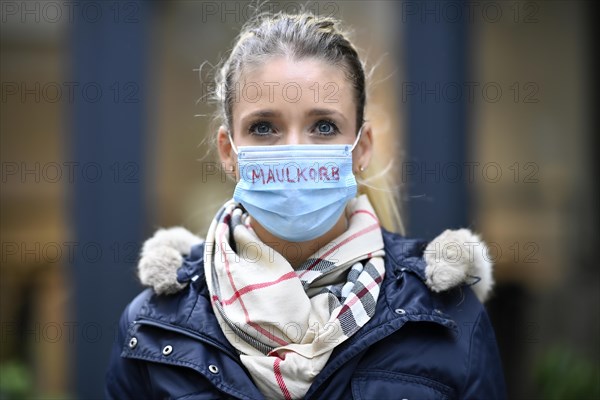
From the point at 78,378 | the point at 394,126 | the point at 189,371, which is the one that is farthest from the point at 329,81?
the point at 78,378

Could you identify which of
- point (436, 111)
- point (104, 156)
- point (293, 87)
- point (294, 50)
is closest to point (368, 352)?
point (293, 87)

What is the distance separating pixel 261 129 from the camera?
87.4 inches

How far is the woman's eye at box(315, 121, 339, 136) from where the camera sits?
86.9 inches

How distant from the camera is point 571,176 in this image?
240 inches

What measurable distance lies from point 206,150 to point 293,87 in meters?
2.14

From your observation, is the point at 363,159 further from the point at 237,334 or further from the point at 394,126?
the point at 394,126

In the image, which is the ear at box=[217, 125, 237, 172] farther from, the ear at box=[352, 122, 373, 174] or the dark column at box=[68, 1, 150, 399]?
the dark column at box=[68, 1, 150, 399]

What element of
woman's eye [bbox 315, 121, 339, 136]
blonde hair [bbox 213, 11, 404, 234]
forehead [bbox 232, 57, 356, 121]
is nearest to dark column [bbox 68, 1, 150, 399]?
blonde hair [bbox 213, 11, 404, 234]

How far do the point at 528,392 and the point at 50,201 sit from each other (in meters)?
3.56

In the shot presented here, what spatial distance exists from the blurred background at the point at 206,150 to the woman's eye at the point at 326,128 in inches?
83.6

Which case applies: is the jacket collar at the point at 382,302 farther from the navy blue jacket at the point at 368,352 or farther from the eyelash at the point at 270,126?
the eyelash at the point at 270,126

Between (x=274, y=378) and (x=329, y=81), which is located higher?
(x=329, y=81)

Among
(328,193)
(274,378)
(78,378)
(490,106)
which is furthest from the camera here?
A: (490,106)

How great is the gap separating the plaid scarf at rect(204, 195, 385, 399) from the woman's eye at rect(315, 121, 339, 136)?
A: 27cm
